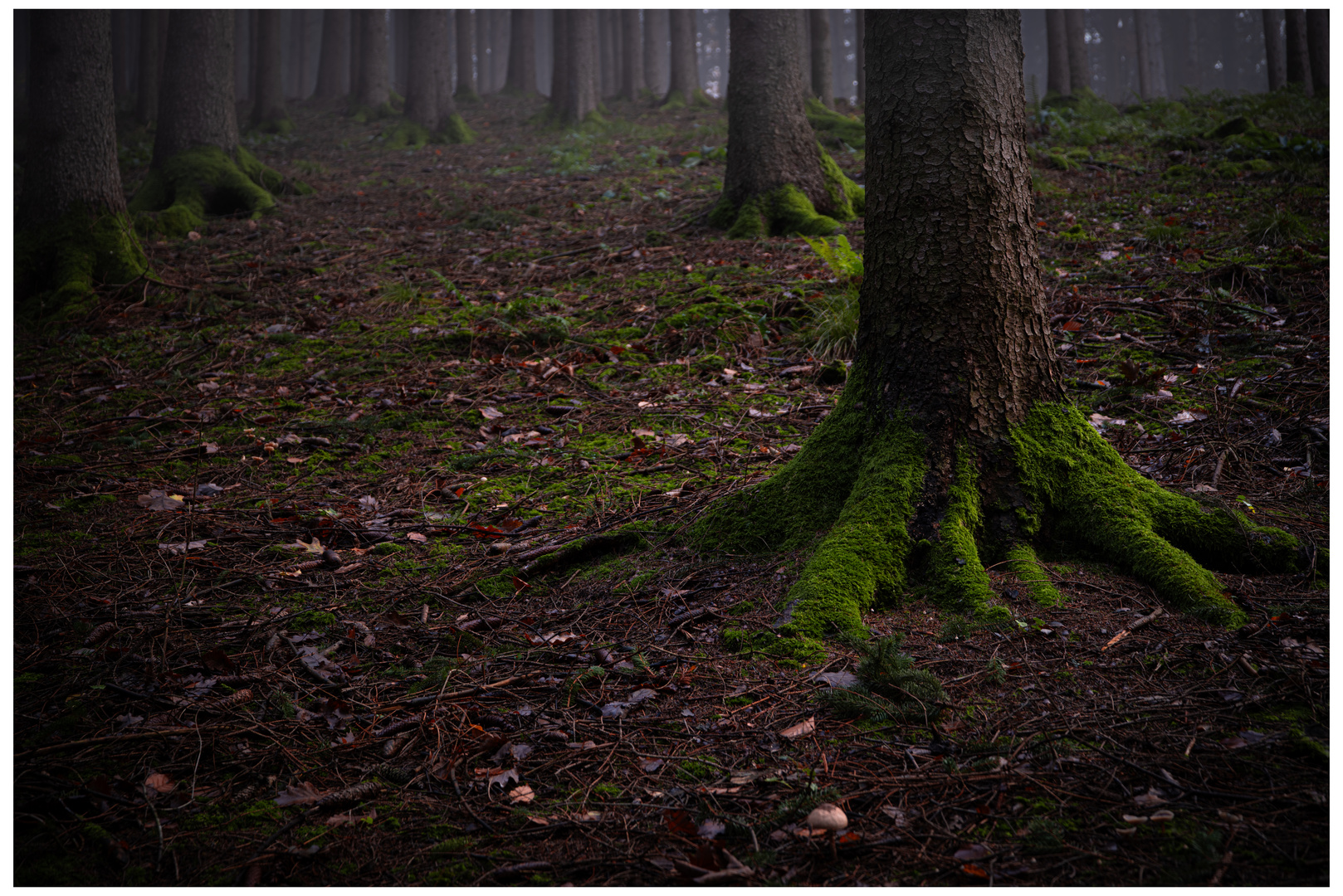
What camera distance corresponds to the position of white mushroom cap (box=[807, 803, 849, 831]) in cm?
185

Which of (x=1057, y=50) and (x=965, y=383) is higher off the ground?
(x=1057, y=50)

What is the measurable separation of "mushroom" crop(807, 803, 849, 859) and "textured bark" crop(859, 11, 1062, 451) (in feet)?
5.29

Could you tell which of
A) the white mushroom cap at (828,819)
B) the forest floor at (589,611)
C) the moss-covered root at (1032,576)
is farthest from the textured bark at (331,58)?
the white mushroom cap at (828,819)

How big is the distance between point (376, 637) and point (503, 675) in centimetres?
65

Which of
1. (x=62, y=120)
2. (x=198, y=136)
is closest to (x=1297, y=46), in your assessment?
(x=198, y=136)

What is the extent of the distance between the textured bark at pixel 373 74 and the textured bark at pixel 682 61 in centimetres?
749

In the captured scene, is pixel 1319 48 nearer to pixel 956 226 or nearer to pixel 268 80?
pixel 956 226

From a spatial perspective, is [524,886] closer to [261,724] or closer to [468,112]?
[261,724]

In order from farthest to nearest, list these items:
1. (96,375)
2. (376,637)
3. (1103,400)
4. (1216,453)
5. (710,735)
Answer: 1. (96,375)
2. (1103,400)
3. (1216,453)
4. (376,637)
5. (710,735)

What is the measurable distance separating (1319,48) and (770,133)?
1119 cm

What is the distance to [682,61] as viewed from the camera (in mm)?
19609

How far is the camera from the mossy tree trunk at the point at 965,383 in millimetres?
2871

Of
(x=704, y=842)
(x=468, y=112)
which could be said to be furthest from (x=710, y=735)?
(x=468, y=112)

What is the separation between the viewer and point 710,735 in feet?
7.40
